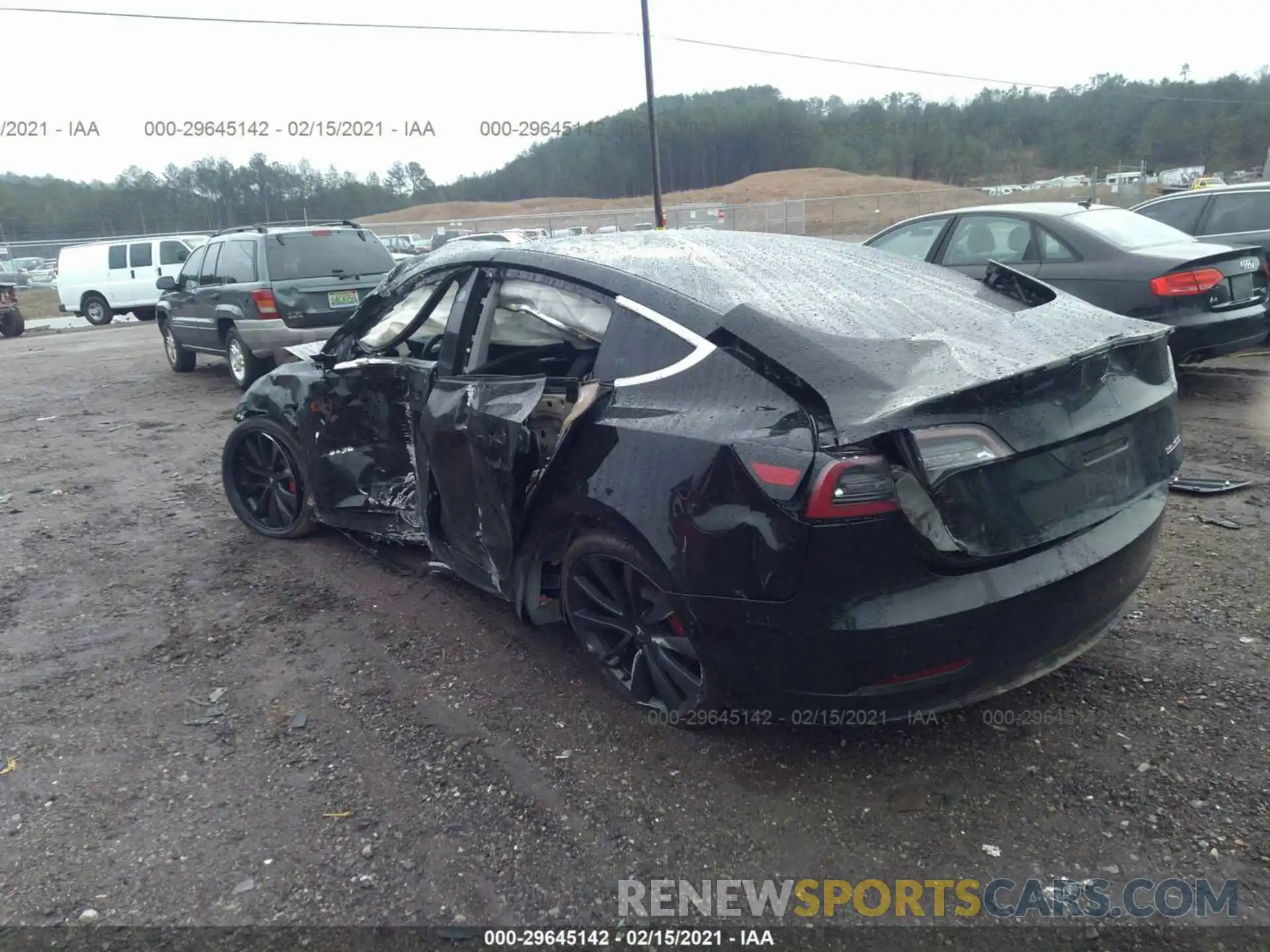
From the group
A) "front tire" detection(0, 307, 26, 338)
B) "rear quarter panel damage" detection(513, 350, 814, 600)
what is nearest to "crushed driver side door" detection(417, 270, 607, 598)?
"rear quarter panel damage" detection(513, 350, 814, 600)

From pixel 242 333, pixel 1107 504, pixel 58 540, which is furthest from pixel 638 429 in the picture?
pixel 242 333

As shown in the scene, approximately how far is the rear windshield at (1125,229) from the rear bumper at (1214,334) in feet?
2.39

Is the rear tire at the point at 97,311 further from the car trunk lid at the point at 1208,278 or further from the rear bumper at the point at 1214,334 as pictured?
the rear bumper at the point at 1214,334

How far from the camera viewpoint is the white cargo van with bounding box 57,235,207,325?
68.3 feet

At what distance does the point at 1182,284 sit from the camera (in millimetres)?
6371

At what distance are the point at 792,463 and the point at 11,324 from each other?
73.4ft

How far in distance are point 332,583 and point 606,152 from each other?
2134 inches

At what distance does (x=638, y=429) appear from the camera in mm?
2764

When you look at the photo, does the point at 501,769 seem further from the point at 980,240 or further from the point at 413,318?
the point at 980,240

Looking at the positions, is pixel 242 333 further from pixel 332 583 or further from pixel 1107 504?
pixel 1107 504

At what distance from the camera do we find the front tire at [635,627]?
2.82m

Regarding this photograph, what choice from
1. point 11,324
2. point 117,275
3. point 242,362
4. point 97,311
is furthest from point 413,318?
point 97,311

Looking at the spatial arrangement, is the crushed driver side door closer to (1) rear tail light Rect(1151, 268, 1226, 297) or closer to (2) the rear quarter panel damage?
(2) the rear quarter panel damage

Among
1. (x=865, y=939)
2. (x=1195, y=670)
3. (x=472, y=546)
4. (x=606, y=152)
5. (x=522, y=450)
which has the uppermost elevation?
(x=606, y=152)
